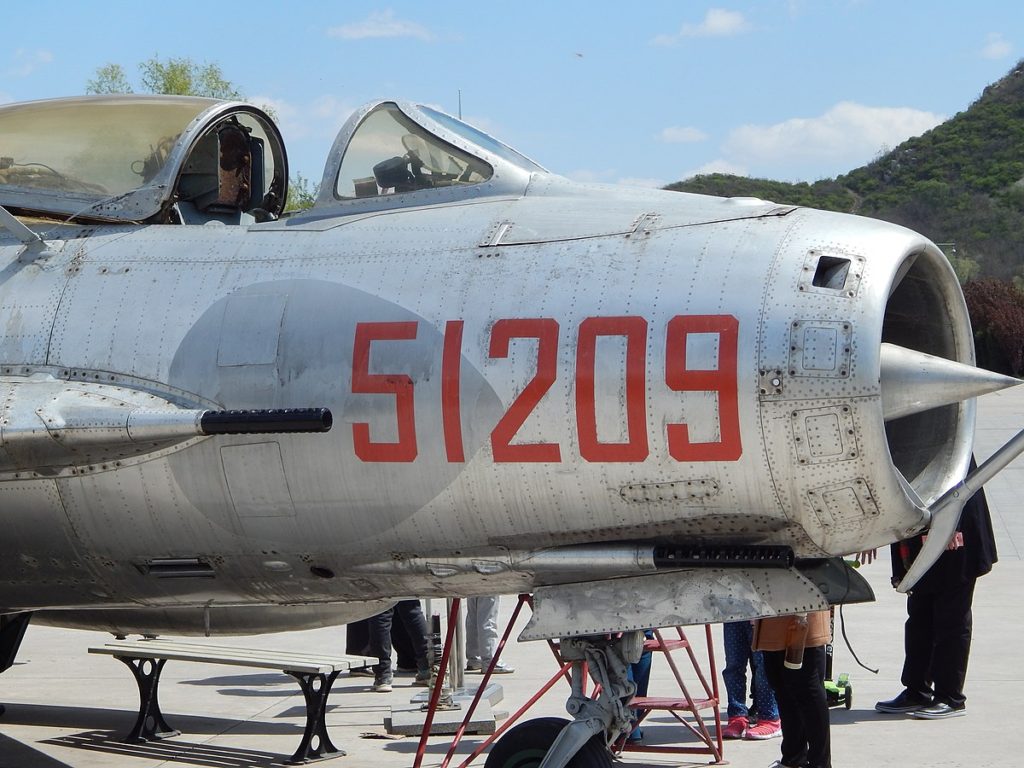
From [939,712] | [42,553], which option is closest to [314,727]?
[42,553]

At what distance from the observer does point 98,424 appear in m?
5.61

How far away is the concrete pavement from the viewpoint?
7.86 m

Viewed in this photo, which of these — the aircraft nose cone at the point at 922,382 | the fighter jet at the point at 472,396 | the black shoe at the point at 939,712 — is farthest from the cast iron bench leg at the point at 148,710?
the aircraft nose cone at the point at 922,382

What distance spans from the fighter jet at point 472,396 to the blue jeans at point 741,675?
8.91 feet

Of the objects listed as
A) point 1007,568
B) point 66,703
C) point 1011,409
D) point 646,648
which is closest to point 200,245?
point 646,648

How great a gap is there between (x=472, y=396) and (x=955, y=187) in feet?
266

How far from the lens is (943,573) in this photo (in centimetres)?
855

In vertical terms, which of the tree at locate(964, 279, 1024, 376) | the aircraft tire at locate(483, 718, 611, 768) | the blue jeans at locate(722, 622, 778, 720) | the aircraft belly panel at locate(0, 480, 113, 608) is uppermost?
the aircraft belly panel at locate(0, 480, 113, 608)

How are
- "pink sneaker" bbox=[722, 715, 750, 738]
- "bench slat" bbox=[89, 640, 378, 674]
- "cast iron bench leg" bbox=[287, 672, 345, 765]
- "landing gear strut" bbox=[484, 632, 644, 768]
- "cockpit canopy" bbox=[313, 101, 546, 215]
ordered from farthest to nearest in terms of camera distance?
"pink sneaker" bbox=[722, 715, 750, 738], "bench slat" bbox=[89, 640, 378, 674], "cast iron bench leg" bbox=[287, 672, 345, 765], "cockpit canopy" bbox=[313, 101, 546, 215], "landing gear strut" bbox=[484, 632, 644, 768]

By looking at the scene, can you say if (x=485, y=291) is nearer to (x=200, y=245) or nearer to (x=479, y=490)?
(x=479, y=490)

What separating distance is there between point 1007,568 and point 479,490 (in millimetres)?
10912

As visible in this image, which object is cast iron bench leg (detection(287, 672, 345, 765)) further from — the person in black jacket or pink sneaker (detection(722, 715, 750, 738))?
the person in black jacket

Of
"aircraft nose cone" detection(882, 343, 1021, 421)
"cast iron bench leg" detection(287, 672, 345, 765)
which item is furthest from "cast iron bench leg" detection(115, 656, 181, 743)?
"aircraft nose cone" detection(882, 343, 1021, 421)

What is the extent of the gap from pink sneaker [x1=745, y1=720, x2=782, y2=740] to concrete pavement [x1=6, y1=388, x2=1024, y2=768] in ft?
0.30
